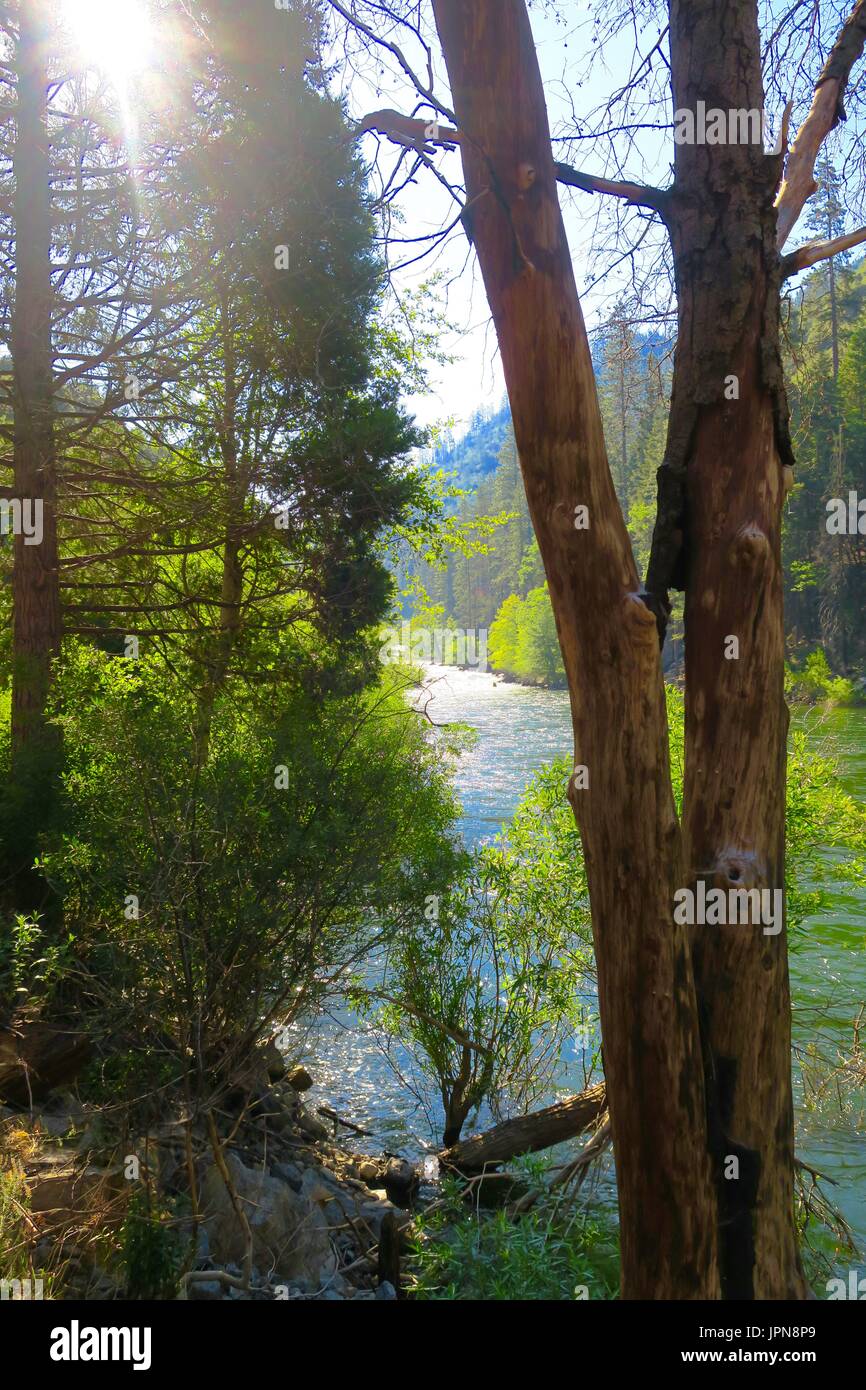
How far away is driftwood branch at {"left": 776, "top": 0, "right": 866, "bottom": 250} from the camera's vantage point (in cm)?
332

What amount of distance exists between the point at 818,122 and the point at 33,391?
543 centimetres

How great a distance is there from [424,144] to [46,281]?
16.9 ft

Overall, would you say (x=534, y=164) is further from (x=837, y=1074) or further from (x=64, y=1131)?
(x=837, y=1074)

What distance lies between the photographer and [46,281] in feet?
24.0

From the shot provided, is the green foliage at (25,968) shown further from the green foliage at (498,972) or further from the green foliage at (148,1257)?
the green foliage at (498,972)

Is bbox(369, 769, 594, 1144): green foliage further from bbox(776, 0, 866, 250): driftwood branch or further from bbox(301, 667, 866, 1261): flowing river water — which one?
bbox(776, 0, 866, 250): driftwood branch

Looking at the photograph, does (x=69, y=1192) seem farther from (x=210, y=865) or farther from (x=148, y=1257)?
(x=210, y=865)

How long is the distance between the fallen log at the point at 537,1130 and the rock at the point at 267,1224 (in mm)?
1060

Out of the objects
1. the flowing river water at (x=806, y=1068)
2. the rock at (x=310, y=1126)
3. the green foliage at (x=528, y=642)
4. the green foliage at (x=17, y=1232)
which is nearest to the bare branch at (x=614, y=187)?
the flowing river water at (x=806, y=1068)

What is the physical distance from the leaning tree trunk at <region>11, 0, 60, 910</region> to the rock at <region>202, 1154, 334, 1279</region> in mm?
3257

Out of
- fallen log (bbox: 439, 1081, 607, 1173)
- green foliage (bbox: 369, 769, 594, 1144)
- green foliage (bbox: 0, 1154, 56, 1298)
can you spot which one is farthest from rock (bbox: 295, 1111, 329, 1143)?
green foliage (bbox: 0, 1154, 56, 1298)

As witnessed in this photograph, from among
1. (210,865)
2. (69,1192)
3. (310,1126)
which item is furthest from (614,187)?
(310,1126)

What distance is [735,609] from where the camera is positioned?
2.89 metres
